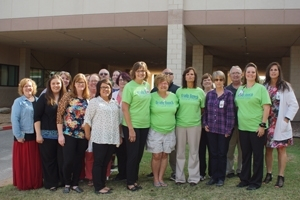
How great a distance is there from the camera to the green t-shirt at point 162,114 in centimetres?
500

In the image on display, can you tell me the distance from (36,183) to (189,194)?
2395 millimetres

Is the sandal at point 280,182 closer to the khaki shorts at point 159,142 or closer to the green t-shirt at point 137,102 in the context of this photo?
the khaki shorts at point 159,142

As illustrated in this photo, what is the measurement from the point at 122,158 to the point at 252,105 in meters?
2.37

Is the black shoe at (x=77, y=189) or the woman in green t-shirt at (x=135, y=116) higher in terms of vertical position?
the woman in green t-shirt at (x=135, y=116)

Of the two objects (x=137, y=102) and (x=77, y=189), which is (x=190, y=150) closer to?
(x=137, y=102)

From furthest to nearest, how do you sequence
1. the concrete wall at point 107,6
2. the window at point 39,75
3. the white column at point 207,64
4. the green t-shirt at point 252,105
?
the window at point 39,75 < the white column at point 207,64 < the concrete wall at point 107,6 < the green t-shirt at point 252,105

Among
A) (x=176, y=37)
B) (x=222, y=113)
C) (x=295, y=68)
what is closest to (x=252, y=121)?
(x=222, y=113)

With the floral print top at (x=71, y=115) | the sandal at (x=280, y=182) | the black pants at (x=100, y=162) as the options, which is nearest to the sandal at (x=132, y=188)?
the black pants at (x=100, y=162)

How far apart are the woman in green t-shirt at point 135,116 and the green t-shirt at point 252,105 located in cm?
146

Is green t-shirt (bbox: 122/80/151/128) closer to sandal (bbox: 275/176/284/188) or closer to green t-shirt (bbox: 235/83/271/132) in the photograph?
green t-shirt (bbox: 235/83/271/132)

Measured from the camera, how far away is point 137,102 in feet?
15.9

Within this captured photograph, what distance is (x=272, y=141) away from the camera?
504 centimetres

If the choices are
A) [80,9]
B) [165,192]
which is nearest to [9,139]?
[80,9]

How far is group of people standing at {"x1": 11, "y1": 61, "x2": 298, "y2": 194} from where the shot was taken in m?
4.76
